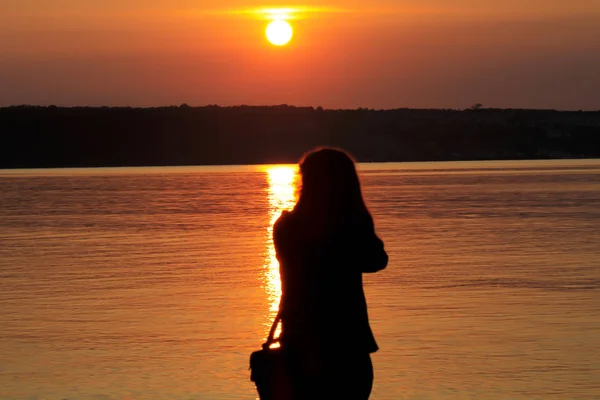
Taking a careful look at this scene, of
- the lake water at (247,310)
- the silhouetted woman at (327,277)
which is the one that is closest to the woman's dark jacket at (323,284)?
the silhouetted woman at (327,277)

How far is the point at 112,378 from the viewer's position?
31.3 feet

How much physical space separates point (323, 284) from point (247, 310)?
8457 mm

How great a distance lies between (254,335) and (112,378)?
7.14 ft

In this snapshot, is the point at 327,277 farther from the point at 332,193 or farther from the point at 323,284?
the point at 332,193

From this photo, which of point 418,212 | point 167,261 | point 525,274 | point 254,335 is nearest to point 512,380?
point 254,335

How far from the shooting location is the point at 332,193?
479 cm

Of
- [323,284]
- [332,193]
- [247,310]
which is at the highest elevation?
[247,310]

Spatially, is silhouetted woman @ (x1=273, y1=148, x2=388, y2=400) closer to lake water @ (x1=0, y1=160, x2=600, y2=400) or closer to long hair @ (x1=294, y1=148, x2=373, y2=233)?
long hair @ (x1=294, y1=148, x2=373, y2=233)

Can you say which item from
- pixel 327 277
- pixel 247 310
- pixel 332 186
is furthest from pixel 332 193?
pixel 247 310

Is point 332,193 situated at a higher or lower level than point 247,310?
lower

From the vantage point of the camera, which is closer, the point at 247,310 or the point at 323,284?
the point at 323,284

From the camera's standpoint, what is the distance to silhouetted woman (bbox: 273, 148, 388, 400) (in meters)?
4.78

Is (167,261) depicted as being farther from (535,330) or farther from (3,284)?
(535,330)

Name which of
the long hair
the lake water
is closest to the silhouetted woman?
the long hair
